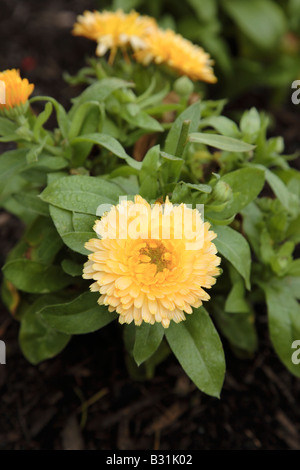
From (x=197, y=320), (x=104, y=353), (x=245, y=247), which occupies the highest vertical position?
(x=245, y=247)

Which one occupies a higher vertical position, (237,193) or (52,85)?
(237,193)

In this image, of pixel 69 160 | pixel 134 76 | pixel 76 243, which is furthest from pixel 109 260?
pixel 134 76

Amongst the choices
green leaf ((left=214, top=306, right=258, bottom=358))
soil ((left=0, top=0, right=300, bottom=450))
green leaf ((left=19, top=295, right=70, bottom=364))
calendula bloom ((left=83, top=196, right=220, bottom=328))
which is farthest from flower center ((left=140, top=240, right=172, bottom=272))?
soil ((left=0, top=0, right=300, bottom=450))

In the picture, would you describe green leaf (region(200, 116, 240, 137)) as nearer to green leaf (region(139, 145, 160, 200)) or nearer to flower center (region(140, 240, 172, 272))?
green leaf (region(139, 145, 160, 200))

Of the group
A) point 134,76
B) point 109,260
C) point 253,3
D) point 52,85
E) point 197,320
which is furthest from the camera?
point 52,85

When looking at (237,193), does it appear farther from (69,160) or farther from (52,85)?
(52,85)

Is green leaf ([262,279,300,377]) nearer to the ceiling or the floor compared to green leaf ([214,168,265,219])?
nearer to the floor

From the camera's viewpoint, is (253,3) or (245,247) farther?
(253,3)

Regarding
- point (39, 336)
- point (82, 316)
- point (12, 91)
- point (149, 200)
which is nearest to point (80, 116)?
point (12, 91)
